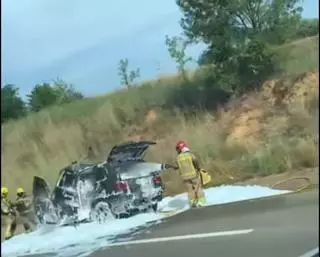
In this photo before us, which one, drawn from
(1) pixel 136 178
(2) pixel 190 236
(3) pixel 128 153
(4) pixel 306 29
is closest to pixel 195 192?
(1) pixel 136 178

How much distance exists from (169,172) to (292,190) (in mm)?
3887

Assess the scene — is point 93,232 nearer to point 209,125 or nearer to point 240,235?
point 240,235

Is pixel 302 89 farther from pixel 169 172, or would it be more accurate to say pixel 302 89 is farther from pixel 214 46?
pixel 169 172

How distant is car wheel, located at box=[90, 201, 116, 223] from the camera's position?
1347cm

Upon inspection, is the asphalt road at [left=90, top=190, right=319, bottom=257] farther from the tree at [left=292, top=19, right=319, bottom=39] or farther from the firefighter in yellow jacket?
the tree at [left=292, top=19, right=319, bottom=39]

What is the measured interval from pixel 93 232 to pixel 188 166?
8.49 feet

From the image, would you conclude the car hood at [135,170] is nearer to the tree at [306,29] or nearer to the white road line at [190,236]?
the white road line at [190,236]

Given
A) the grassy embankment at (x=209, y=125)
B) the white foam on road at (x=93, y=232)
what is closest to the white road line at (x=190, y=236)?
the white foam on road at (x=93, y=232)

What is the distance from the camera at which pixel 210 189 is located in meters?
15.1

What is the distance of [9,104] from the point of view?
325cm

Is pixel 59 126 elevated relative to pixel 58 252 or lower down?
elevated

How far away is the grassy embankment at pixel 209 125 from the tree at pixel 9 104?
11.5 meters

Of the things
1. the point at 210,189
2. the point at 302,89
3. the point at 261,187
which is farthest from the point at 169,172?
the point at 302,89

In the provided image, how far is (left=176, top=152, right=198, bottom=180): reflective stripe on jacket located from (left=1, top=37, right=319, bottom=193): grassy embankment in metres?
2.47
